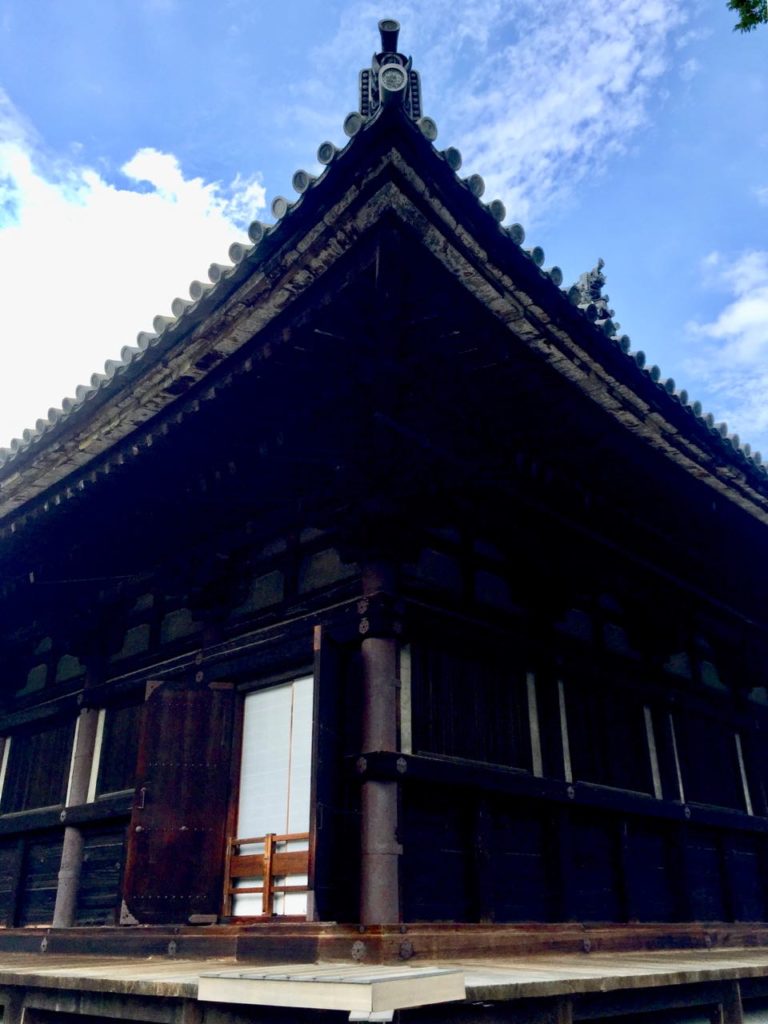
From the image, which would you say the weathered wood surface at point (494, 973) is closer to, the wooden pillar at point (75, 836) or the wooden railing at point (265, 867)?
the wooden railing at point (265, 867)

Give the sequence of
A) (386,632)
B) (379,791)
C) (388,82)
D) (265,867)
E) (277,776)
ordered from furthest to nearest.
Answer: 1. (277,776)
2. (265,867)
3. (386,632)
4. (379,791)
5. (388,82)

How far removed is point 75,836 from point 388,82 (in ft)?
23.8

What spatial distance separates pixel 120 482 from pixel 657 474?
4137 mm

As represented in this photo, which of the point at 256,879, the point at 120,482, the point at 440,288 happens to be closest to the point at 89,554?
the point at 120,482

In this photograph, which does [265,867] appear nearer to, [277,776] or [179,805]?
[277,776]

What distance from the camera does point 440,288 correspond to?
16.6ft

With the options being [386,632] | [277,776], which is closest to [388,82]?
[386,632]

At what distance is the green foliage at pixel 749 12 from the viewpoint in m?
4.31

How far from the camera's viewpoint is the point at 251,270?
16.7ft

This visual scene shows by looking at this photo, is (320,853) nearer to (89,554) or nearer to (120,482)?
(120,482)

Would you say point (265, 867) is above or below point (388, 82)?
below

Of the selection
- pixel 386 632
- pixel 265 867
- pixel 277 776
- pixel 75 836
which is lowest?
pixel 265 867

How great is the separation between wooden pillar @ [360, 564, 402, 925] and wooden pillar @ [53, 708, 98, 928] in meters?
3.81

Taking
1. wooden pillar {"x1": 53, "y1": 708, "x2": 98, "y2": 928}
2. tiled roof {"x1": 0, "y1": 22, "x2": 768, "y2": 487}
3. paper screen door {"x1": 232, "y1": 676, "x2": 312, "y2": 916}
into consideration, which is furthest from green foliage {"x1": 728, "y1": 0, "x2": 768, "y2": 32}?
wooden pillar {"x1": 53, "y1": 708, "x2": 98, "y2": 928}
